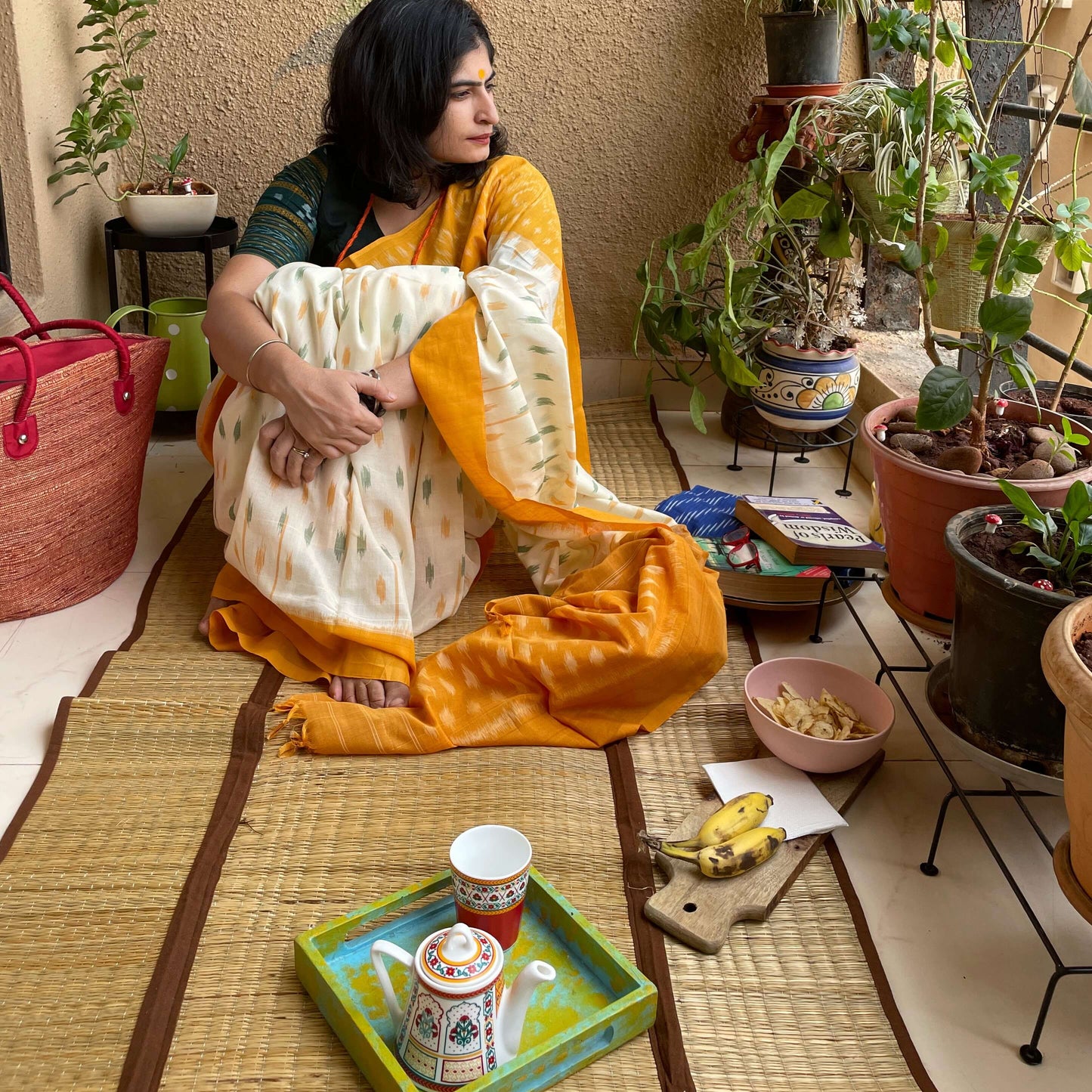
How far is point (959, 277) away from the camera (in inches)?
76.1

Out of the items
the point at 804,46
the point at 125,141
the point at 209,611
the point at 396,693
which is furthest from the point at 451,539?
the point at 804,46

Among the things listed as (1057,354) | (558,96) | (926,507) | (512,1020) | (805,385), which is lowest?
(512,1020)

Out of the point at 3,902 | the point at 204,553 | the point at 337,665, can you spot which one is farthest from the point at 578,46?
the point at 3,902

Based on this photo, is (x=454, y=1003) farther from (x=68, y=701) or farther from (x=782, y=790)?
(x=68, y=701)

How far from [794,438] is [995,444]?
1.04 metres

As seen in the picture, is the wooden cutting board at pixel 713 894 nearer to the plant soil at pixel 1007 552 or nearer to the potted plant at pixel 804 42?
the plant soil at pixel 1007 552

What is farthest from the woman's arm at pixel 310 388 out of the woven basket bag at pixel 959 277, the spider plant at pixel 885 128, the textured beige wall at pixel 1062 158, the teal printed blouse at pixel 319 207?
the textured beige wall at pixel 1062 158

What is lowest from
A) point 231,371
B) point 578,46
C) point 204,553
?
point 204,553

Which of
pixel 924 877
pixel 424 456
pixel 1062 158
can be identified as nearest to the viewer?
pixel 924 877

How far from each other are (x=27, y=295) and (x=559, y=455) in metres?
1.38

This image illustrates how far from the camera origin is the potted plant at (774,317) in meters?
2.41

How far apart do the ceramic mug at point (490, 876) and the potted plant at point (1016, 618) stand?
2.07ft

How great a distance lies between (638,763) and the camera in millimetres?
1614

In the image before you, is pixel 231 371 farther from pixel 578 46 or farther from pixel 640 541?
pixel 578 46
